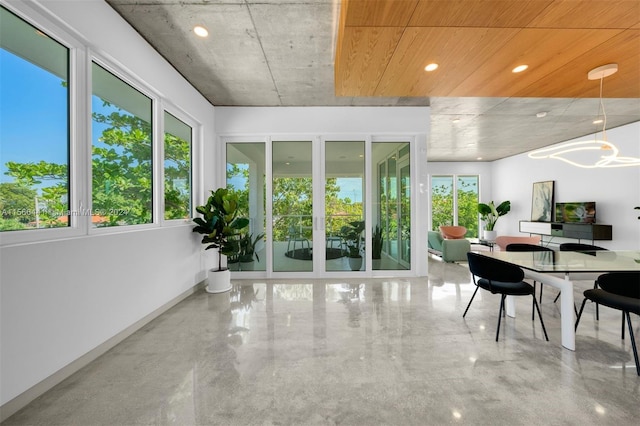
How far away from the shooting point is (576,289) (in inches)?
160

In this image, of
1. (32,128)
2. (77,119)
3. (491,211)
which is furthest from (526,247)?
(491,211)

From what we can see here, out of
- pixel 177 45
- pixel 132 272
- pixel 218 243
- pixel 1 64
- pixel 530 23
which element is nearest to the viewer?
pixel 1 64

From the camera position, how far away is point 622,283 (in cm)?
217

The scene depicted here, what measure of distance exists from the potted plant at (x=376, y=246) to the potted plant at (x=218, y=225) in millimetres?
2393

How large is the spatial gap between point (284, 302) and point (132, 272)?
1.82 meters

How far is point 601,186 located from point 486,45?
6741 millimetres

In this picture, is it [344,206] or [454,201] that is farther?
[454,201]

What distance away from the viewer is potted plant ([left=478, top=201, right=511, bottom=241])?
356 inches

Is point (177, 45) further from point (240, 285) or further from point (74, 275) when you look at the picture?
point (240, 285)

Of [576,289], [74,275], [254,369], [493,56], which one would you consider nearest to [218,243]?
[74,275]

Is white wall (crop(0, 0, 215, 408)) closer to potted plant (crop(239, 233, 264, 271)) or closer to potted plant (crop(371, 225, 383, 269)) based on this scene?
potted plant (crop(239, 233, 264, 271))

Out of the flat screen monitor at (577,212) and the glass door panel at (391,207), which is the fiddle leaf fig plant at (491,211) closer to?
the flat screen monitor at (577,212)

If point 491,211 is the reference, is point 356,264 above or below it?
below

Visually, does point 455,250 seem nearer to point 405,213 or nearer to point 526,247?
point 405,213
